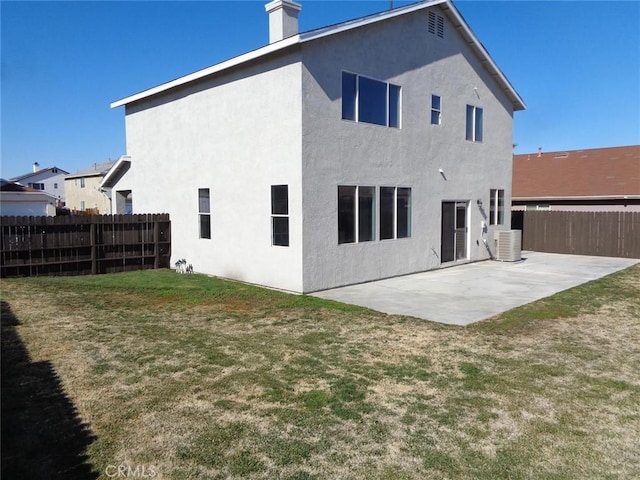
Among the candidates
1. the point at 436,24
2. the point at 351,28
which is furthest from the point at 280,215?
the point at 436,24

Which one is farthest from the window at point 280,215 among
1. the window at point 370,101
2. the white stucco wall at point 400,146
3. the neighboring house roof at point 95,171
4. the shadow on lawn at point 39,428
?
the neighboring house roof at point 95,171

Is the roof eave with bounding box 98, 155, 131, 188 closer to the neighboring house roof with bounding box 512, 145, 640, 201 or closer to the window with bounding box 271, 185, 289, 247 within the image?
the window with bounding box 271, 185, 289, 247

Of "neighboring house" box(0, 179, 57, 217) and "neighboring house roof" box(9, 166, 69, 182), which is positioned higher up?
"neighboring house roof" box(9, 166, 69, 182)

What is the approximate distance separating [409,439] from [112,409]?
2902mm

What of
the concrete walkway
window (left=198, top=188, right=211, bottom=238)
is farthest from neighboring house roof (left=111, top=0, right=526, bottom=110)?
the concrete walkway

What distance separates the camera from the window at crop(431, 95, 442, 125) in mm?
14020

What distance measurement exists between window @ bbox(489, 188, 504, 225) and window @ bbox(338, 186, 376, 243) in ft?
24.3

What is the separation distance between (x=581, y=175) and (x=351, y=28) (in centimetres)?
1928

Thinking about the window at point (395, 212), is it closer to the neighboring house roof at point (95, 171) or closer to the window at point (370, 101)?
the window at point (370, 101)

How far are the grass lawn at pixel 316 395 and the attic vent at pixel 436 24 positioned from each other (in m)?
9.29

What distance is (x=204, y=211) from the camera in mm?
13719

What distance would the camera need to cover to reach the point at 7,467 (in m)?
3.55

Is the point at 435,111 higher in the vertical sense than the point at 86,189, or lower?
higher

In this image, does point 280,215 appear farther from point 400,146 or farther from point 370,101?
point 400,146
